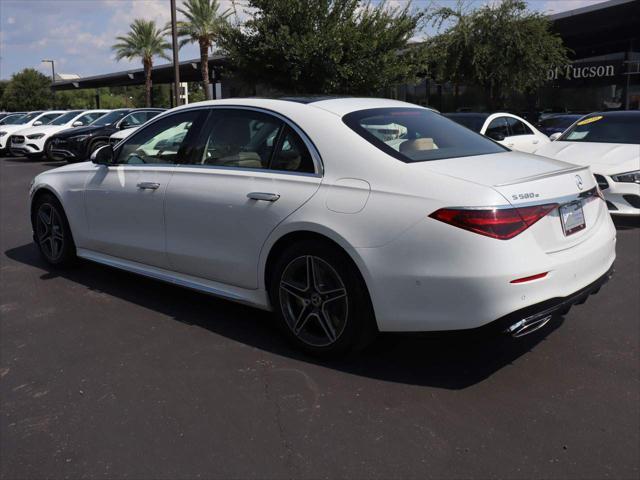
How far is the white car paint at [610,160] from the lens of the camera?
7.63 meters

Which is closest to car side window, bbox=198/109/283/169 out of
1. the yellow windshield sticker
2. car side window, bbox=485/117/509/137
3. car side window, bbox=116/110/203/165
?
car side window, bbox=116/110/203/165

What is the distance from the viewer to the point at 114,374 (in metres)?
3.68

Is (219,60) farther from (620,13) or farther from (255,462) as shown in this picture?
(255,462)

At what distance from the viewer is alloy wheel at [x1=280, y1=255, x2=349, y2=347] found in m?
3.65

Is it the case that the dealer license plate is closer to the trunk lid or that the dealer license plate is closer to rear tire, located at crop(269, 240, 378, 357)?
the trunk lid

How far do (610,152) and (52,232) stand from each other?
22.6 feet

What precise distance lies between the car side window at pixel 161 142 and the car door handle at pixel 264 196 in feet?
2.93

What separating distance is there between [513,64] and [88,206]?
2165cm

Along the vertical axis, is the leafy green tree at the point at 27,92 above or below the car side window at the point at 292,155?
above

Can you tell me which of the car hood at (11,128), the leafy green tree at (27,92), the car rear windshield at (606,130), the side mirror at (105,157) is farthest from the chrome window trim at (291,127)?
the leafy green tree at (27,92)

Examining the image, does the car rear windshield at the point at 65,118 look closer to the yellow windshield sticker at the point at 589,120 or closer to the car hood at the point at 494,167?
the yellow windshield sticker at the point at 589,120

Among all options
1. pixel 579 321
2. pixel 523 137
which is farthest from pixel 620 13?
pixel 579 321

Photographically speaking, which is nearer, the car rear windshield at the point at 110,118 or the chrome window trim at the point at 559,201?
the chrome window trim at the point at 559,201

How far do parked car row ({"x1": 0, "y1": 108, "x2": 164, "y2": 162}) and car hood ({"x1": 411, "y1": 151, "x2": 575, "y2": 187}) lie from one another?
11778 mm
